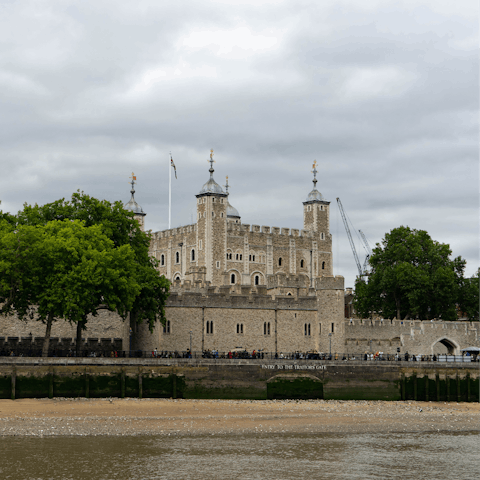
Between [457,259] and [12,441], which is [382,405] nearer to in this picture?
[12,441]

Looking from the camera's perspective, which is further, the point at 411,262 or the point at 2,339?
the point at 411,262

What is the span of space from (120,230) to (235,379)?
13.4m

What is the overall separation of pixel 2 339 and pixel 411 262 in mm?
37670

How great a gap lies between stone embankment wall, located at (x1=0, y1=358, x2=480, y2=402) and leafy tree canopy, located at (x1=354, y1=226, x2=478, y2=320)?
18857mm

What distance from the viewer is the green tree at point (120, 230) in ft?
163

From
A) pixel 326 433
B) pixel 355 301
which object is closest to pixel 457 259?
pixel 355 301

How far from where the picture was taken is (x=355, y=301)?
7425cm

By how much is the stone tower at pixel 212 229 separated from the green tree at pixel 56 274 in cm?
4134

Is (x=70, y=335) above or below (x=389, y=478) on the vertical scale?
above

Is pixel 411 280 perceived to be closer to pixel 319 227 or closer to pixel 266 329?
pixel 266 329

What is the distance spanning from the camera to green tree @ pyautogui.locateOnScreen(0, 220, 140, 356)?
1700 inches

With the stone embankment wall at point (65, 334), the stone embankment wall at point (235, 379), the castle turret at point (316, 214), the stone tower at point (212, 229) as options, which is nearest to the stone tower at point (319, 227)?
the castle turret at point (316, 214)

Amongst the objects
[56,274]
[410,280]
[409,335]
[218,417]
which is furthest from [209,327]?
[410,280]

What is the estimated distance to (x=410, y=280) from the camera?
6775 centimetres
